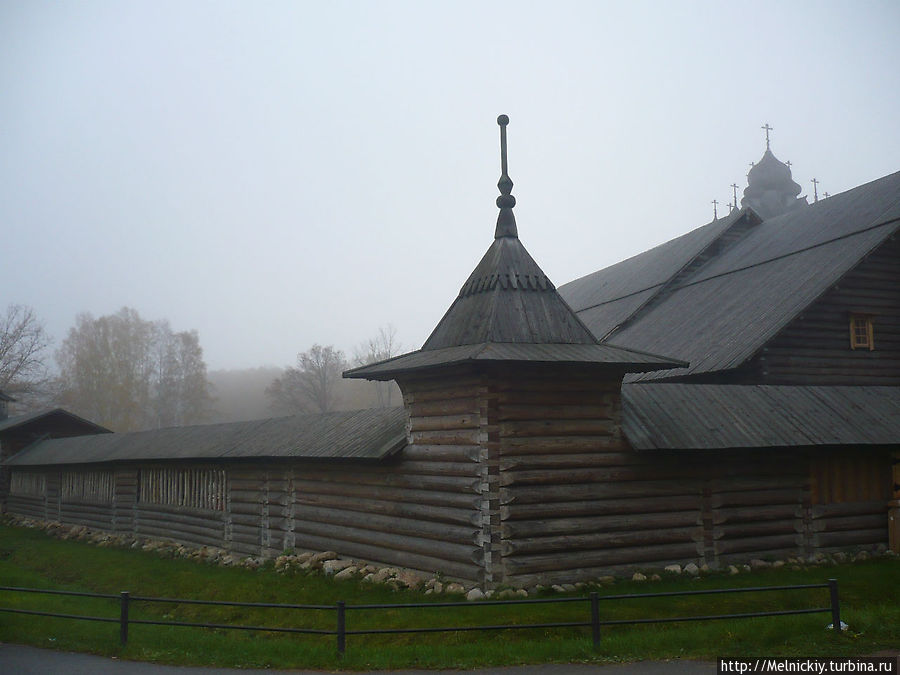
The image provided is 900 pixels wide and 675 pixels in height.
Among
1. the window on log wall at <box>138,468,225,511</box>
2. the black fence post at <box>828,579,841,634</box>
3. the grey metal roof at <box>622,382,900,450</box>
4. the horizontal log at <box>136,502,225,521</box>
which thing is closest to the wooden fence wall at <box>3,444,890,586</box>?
the grey metal roof at <box>622,382,900,450</box>

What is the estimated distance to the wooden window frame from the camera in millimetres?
21141

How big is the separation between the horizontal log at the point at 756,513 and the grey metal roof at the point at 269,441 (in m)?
6.40

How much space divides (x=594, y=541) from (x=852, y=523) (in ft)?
21.0

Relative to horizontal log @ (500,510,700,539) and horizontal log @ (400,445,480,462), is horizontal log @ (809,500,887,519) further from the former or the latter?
horizontal log @ (400,445,480,462)

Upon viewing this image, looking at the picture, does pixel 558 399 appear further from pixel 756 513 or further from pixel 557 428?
pixel 756 513

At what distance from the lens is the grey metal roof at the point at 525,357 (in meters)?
12.9

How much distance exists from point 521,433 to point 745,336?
10.2 m

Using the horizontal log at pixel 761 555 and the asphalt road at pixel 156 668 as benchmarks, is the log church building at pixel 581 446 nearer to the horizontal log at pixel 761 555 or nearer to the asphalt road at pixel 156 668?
the horizontal log at pixel 761 555

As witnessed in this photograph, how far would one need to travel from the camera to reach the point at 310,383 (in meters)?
69.9

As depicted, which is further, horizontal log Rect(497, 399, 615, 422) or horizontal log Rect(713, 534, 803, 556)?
horizontal log Rect(713, 534, 803, 556)

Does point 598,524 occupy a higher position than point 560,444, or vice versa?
point 560,444

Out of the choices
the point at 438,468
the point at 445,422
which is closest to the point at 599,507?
the point at 438,468

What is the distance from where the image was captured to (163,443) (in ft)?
82.5

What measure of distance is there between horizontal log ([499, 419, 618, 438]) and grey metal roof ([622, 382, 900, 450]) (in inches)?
18.3
